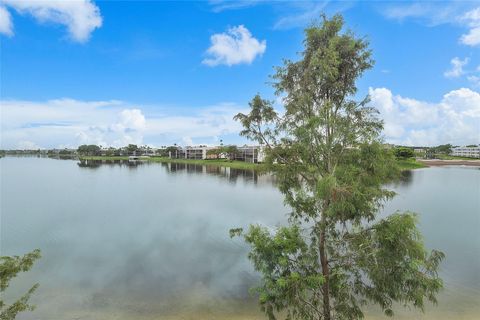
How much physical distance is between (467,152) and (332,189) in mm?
207784

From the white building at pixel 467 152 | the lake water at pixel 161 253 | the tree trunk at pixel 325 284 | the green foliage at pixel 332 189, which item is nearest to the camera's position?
the green foliage at pixel 332 189

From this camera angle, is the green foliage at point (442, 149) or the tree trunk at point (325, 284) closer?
the tree trunk at point (325, 284)

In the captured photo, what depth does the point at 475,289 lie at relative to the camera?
12.9m

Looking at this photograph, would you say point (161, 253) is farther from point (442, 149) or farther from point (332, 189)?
point (442, 149)

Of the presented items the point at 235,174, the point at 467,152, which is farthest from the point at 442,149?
the point at 235,174

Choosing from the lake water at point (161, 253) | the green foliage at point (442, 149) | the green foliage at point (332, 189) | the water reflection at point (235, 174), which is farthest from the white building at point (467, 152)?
the green foliage at point (332, 189)

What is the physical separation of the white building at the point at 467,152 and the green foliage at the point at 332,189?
7762 inches

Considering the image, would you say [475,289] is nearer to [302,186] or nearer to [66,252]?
[302,186]

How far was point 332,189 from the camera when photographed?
6305mm

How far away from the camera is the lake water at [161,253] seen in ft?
38.5

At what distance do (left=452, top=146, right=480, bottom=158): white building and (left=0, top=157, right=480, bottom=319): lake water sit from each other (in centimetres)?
16044

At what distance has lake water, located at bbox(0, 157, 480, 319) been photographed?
1173cm

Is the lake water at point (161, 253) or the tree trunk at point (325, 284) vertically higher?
the tree trunk at point (325, 284)

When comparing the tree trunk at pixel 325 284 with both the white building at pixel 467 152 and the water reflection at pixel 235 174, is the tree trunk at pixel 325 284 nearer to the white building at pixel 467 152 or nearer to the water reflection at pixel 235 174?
the water reflection at pixel 235 174
